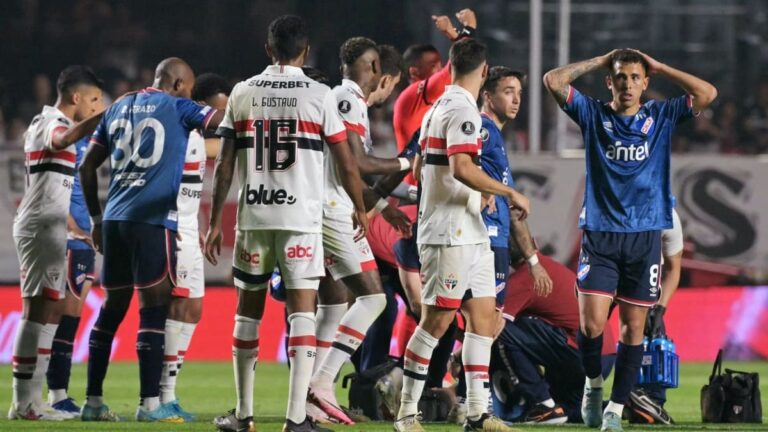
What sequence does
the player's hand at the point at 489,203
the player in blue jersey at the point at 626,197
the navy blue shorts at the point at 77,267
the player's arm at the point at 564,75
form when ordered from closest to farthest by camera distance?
the player's hand at the point at 489,203 < the player in blue jersey at the point at 626,197 < the player's arm at the point at 564,75 < the navy blue shorts at the point at 77,267

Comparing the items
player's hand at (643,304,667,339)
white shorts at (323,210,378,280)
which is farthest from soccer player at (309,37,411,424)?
player's hand at (643,304,667,339)

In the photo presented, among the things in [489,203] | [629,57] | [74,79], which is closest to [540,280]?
[489,203]

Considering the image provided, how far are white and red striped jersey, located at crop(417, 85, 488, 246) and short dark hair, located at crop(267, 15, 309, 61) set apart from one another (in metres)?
0.87

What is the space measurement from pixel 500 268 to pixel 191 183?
2.22 m

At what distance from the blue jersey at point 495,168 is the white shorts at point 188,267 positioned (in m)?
2.08

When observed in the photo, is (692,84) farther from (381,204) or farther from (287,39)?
(287,39)

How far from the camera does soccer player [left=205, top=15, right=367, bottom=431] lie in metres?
7.46

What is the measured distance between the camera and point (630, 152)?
843cm

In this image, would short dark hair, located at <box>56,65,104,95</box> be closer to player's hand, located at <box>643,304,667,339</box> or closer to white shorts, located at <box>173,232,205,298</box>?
white shorts, located at <box>173,232,205,298</box>

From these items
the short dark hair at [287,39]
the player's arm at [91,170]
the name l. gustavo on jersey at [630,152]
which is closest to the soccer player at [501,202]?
the name l. gustavo on jersey at [630,152]

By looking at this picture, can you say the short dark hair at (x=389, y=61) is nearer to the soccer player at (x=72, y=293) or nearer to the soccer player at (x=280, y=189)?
the soccer player at (x=280, y=189)

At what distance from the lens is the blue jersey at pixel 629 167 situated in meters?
8.43

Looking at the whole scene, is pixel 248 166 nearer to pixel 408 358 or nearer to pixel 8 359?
pixel 408 358

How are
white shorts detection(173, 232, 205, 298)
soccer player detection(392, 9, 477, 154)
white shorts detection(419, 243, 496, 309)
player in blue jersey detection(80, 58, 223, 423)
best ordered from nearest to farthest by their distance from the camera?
white shorts detection(419, 243, 496, 309), player in blue jersey detection(80, 58, 223, 423), white shorts detection(173, 232, 205, 298), soccer player detection(392, 9, 477, 154)
